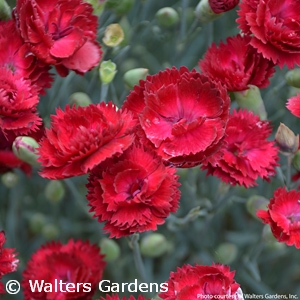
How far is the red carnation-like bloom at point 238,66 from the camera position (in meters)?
0.91

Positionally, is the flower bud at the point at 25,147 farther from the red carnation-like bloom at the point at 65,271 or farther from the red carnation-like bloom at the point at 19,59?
the red carnation-like bloom at the point at 65,271

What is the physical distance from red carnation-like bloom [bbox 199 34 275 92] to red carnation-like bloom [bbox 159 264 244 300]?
32 centimetres

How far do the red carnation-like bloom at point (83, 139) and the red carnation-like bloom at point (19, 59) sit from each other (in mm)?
133

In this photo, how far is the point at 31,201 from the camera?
1375 millimetres

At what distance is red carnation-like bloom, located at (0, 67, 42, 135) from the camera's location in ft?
2.79

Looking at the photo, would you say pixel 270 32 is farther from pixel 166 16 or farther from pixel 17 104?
pixel 17 104

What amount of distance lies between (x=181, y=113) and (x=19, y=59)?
29cm

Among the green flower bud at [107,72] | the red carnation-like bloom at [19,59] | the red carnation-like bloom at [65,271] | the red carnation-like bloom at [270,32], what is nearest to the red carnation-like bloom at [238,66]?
the red carnation-like bloom at [270,32]

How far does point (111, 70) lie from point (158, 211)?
1.00 ft

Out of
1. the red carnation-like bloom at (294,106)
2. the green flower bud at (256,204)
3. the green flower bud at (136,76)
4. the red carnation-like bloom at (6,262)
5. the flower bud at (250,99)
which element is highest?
the green flower bud at (136,76)

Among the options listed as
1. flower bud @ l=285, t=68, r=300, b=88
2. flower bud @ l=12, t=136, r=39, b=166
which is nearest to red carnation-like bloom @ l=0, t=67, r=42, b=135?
flower bud @ l=12, t=136, r=39, b=166

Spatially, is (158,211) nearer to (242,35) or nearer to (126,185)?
(126,185)

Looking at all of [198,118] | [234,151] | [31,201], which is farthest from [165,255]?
[198,118]

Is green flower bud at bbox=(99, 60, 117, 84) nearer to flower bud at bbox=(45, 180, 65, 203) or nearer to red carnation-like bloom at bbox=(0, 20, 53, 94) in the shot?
red carnation-like bloom at bbox=(0, 20, 53, 94)
